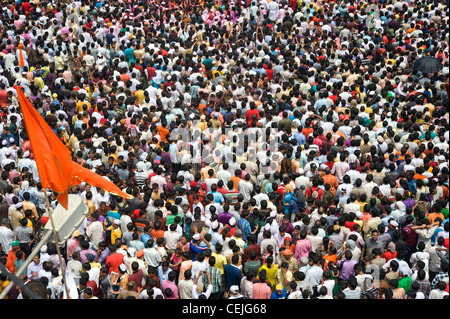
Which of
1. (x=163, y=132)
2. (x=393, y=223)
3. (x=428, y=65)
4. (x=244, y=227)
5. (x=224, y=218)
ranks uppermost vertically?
(x=428, y=65)

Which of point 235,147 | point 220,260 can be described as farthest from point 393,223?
point 235,147

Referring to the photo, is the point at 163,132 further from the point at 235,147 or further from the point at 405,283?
the point at 405,283

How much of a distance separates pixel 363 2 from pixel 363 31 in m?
2.06

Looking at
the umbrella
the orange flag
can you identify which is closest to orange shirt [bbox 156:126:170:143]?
the umbrella

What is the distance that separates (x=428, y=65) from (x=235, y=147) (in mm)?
6626

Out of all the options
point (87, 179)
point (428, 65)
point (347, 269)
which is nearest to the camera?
point (87, 179)

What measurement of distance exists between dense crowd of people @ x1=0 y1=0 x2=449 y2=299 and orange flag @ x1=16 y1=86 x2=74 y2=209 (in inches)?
4.4

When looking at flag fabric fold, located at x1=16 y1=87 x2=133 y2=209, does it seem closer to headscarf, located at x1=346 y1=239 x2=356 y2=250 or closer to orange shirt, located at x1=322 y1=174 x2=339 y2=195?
headscarf, located at x1=346 y1=239 x2=356 y2=250

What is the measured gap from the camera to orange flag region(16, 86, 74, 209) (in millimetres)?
5891

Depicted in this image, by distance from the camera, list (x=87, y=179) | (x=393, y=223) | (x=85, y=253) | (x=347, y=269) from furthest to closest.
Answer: (x=393, y=223)
(x=85, y=253)
(x=347, y=269)
(x=87, y=179)

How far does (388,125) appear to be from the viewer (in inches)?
567

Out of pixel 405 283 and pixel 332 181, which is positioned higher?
pixel 332 181

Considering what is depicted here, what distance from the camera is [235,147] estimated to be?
13.3 m

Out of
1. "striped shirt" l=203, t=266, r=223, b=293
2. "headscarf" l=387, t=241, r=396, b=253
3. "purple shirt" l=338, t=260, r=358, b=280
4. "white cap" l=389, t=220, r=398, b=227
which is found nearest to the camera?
"striped shirt" l=203, t=266, r=223, b=293
